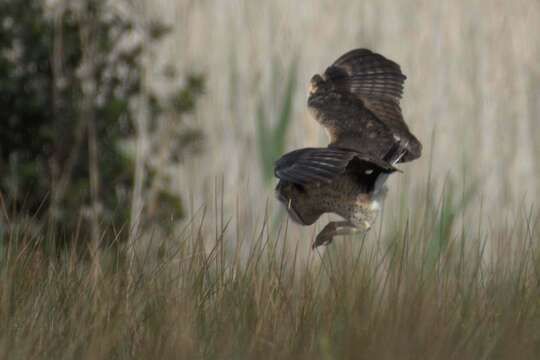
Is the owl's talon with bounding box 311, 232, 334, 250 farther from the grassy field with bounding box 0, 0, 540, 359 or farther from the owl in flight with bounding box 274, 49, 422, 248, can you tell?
the grassy field with bounding box 0, 0, 540, 359

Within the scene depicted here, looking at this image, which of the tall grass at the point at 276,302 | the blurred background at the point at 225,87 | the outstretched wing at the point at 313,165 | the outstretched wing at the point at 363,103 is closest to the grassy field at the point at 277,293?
the tall grass at the point at 276,302

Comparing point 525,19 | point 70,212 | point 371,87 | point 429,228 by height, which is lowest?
point 70,212

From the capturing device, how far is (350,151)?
2.53 m

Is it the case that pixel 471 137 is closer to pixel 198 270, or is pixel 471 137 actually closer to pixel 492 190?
pixel 492 190

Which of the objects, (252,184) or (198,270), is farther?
(252,184)

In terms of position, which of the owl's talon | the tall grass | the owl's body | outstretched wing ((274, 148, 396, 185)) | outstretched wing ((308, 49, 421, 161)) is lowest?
the tall grass

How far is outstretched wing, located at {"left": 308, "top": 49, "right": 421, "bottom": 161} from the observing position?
9.23 feet

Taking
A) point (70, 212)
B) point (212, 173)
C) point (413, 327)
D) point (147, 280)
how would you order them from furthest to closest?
point (212, 173) < point (70, 212) < point (147, 280) < point (413, 327)

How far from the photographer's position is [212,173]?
6.25 meters

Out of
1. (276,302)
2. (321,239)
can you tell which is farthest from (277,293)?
(321,239)

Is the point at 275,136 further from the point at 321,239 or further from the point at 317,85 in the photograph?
the point at 321,239

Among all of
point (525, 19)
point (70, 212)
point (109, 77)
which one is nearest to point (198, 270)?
point (70, 212)

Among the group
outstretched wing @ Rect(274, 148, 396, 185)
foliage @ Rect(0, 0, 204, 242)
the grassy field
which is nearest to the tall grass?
the grassy field

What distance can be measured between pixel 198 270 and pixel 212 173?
3.35m
